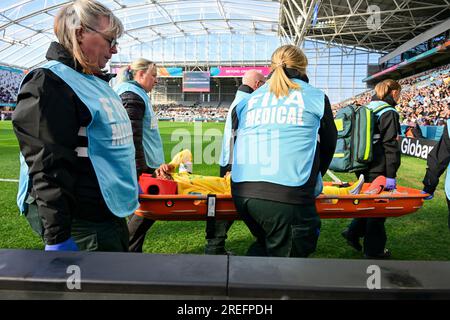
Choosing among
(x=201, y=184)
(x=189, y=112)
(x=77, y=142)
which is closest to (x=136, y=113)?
(x=201, y=184)

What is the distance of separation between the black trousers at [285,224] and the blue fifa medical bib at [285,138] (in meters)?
0.12

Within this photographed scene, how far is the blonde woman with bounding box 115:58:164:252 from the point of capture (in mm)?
2791

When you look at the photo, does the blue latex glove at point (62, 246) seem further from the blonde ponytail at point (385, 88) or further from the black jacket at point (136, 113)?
the blonde ponytail at point (385, 88)

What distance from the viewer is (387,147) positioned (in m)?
3.05

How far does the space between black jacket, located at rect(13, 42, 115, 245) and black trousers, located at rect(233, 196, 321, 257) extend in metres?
0.89

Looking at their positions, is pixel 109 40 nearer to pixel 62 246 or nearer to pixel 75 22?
pixel 75 22

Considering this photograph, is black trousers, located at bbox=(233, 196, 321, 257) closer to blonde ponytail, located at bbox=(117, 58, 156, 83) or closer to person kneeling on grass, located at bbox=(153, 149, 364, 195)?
person kneeling on grass, located at bbox=(153, 149, 364, 195)

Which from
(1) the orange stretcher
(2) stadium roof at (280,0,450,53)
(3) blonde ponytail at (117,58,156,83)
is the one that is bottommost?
(1) the orange stretcher

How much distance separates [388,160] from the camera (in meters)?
3.11

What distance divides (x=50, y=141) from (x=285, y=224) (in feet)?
3.71

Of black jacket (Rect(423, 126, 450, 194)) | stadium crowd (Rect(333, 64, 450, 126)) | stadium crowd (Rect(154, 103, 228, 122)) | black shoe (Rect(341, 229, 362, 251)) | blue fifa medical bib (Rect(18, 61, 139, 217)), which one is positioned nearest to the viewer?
blue fifa medical bib (Rect(18, 61, 139, 217))

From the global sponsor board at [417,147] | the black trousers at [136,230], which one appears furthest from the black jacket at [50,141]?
the global sponsor board at [417,147]

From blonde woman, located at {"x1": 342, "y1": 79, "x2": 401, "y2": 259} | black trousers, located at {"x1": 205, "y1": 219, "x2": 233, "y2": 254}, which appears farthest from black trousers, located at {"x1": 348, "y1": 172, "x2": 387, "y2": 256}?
black trousers, located at {"x1": 205, "y1": 219, "x2": 233, "y2": 254}

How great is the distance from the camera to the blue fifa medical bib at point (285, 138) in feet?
5.60
